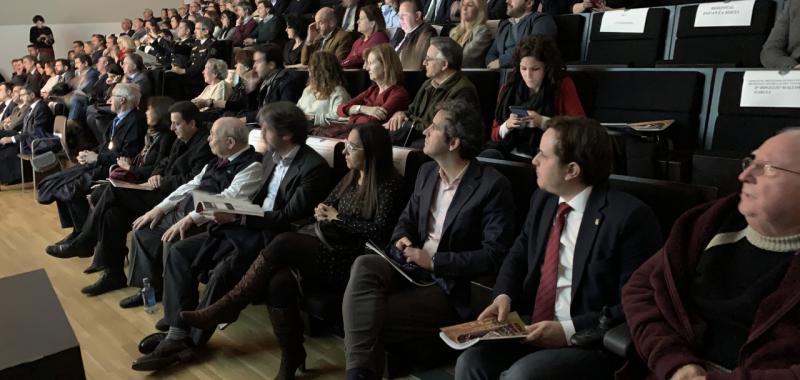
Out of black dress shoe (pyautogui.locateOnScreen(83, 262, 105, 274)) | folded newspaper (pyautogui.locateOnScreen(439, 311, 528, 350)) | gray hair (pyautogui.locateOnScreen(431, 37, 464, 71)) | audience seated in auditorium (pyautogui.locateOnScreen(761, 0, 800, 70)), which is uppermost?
audience seated in auditorium (pyautogui.locateOnScreen(761, 0, 800, 70))

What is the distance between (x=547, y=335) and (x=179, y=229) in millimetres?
1850

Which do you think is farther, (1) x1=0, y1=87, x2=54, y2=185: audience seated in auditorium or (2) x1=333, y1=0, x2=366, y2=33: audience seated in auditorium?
(1) x1=0, y1=87, x2=54, y2=185: audience seated in auditorium

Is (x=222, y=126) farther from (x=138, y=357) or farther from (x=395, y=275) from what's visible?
(x=395, y=275)

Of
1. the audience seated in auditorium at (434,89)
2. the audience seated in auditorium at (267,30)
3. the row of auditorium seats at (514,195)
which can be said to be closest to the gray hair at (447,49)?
the audience seated in auditorium at (434,89)

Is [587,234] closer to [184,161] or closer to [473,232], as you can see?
[473,232]

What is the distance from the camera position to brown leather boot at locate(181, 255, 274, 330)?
7.15 feet

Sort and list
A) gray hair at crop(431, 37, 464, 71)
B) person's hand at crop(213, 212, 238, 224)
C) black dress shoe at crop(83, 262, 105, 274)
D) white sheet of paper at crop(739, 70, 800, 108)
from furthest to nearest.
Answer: black dress shoe at crop(83, 262, 105, 274), gray hair at crop(431, 37, 464, 71), person's hand at crop(213, 212, 238, 224), white sheet of paper at crop(739, 70, 800, 108)

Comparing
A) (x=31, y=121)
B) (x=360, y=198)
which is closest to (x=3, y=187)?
(x=31, y=121)

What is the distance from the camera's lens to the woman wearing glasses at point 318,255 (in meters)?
2.17

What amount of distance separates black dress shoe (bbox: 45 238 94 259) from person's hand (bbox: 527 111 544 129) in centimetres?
260

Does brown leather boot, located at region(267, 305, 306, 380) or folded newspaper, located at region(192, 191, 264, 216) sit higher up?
folded newspaper, located at region(192, 191, 264, 216)

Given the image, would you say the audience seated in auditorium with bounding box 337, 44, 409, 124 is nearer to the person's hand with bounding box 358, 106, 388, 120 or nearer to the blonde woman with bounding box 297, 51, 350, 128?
the person's hand with bounding box 358, 106, 388, 120

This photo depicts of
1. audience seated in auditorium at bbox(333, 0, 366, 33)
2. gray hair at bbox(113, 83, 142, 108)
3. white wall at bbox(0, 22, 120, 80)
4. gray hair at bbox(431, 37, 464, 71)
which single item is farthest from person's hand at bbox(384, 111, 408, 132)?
white wall at bbox(0, 22, 120, 80)

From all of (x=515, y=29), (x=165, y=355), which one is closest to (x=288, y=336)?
(x=165, y=355)
